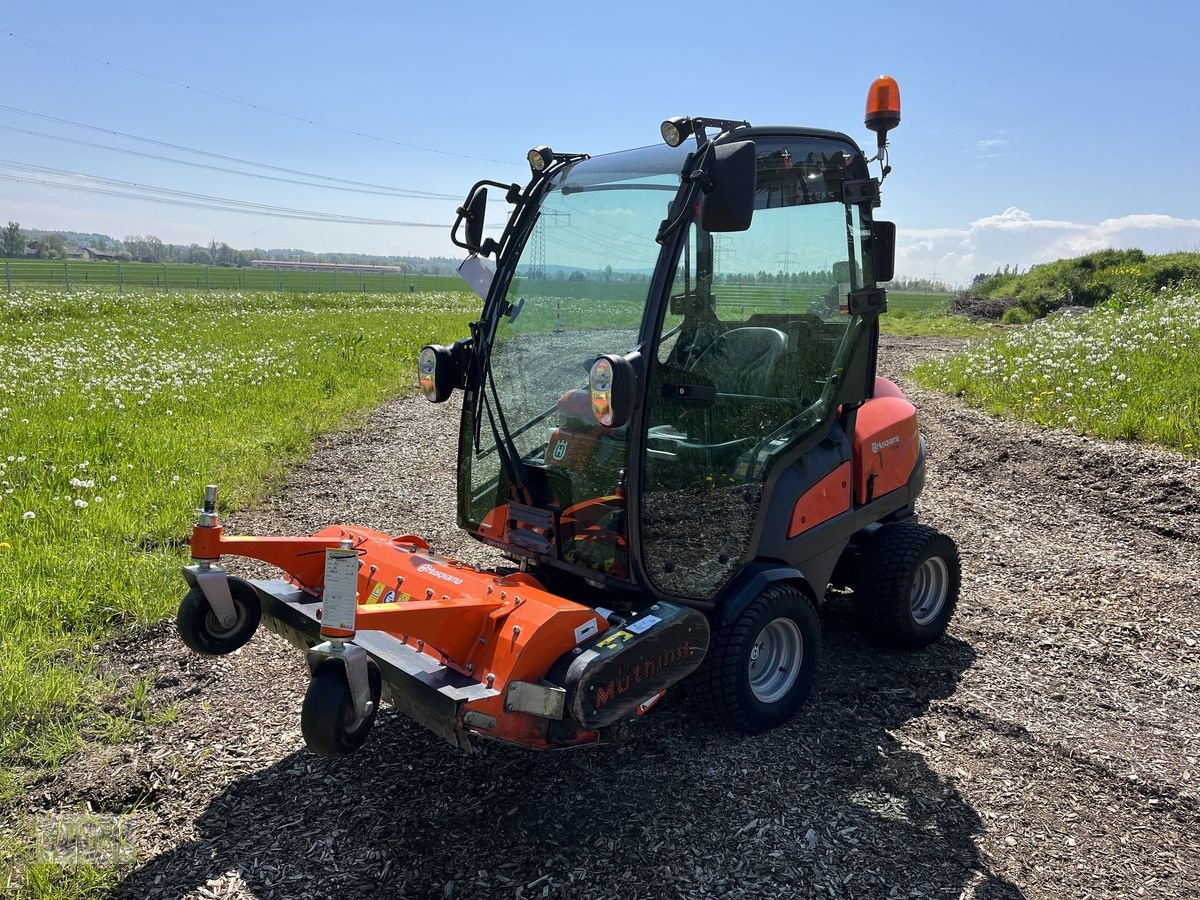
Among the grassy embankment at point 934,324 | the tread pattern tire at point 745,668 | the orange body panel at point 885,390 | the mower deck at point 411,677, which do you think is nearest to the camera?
the mower deck at point 411,677

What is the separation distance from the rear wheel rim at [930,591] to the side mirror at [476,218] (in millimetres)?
2719

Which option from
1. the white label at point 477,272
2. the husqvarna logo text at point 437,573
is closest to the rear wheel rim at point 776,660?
the husqvarna logo text at point 437,573

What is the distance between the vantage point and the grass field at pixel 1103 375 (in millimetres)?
8406

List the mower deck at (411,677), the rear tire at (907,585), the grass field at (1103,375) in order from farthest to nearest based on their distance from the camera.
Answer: the grass field at (1103,375), the rear tire at (907,585), the mower deck at (411,677)

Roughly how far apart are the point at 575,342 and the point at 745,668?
1.43 m

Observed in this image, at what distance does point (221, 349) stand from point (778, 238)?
1244 centimetres

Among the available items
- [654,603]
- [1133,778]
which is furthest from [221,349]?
[1133,778]

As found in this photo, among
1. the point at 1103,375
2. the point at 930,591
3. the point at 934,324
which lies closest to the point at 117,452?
the point at 930,591

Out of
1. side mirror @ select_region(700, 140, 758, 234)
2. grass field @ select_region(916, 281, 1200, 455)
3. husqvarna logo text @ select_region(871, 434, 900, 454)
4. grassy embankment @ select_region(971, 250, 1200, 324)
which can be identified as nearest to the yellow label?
side mirror @ select_region(700, 140, 758, 234)

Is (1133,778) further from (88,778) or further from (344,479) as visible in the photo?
(344,479)

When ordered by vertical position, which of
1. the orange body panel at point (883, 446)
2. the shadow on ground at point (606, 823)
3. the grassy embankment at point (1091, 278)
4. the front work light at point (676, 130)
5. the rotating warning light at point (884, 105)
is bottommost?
the shadow on ground at point (606, 823)

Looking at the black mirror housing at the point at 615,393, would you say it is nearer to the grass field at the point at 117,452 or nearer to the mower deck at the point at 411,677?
the grass field at the point at 117,452

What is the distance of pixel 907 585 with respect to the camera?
4398 millimetres

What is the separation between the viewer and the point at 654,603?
134 inches
